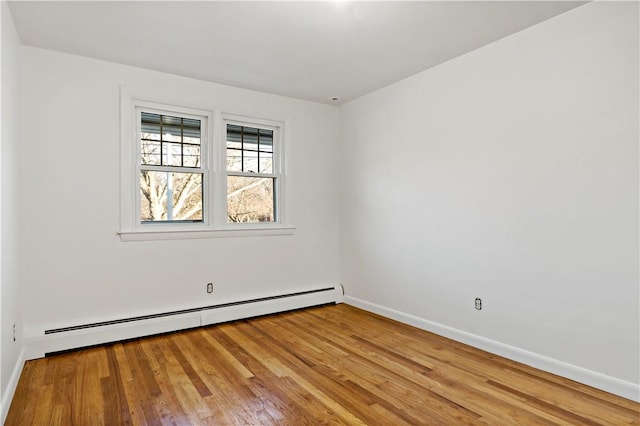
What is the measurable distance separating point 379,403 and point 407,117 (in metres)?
2.74

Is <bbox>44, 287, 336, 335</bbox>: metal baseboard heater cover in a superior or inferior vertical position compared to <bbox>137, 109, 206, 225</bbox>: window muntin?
inferior

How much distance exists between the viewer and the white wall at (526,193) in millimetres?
2385

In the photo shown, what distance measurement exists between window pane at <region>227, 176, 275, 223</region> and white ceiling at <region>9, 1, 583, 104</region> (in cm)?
118

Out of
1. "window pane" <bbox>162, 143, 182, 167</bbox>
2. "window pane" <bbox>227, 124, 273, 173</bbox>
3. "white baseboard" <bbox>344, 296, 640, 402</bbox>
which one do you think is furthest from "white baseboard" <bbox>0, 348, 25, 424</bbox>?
"white baseboard" <bbox>344, 296, 640, 402</bbox>

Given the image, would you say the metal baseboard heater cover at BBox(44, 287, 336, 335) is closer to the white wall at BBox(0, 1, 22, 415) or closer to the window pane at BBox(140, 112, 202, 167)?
the white wall at BBox(0, 1, 22, 415)

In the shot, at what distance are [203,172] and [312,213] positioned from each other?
1427 millimetres

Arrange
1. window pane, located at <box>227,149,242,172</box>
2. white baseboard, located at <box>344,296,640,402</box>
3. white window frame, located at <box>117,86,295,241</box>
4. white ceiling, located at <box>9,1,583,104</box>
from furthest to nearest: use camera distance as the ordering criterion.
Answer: window pane, located at <box>227,149,242,172</box> < white window frame, located at <box>117,86,295,241</box> < white ceiling, located at <box>9,1,583,104</box> < white baseboard, located at <box>344,296,640,402</box>

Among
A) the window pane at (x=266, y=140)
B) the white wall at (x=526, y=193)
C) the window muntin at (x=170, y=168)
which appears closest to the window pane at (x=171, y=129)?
the window muntin at (x=170, y=168)

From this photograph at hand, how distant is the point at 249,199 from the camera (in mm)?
4359

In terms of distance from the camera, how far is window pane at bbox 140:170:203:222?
3.70 metres

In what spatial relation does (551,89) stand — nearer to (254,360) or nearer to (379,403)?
(379,403)

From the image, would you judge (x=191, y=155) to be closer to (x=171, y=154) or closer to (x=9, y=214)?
(x=171, y=154)

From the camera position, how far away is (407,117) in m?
3.88

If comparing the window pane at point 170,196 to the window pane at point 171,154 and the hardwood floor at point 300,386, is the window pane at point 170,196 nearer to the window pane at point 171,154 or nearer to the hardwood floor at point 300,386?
the window pane at point 171,154
